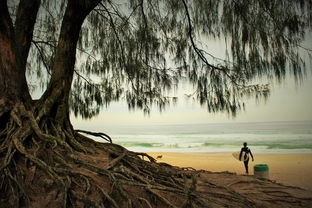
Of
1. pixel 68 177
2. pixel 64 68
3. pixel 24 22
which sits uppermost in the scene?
pixel 24 22

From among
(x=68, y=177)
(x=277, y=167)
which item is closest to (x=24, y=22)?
(x=68, y=177)

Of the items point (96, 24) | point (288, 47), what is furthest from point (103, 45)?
point (288, 47)

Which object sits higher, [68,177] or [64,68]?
[64,68]

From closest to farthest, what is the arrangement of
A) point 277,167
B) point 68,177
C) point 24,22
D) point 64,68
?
point 68,177
point 64,68
point 24,22
point 277,167

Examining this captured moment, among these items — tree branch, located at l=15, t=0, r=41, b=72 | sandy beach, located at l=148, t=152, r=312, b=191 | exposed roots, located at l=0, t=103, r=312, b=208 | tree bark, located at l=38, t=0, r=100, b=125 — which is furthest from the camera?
sandy beach, located at l=148, t=152, r=312, b=191

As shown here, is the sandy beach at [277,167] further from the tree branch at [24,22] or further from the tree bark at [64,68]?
the tree branch at [24,22]

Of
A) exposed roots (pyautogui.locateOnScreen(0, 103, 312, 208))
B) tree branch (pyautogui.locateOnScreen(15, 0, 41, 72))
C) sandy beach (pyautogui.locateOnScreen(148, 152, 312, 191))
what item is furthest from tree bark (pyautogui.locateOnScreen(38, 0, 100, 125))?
sandy beach (pyautogui.locateOnScreen(148, 152, 312, 191))

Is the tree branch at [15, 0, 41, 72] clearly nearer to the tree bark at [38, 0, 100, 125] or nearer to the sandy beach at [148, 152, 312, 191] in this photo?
the tree bark at [38, 0, 100, 125]

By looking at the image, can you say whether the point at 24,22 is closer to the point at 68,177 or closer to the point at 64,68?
the point at 64,68

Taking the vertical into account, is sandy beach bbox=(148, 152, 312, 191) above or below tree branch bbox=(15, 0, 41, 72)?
below

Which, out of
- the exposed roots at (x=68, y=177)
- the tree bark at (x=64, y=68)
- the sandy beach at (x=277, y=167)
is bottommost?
the sandy beach at (x=277, y=167)

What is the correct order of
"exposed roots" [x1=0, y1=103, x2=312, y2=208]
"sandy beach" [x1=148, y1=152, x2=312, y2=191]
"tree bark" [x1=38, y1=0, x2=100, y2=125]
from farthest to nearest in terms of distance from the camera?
"sandy beach" [x1=148, y1=152, x2=312, y2=191], "tree bark" [x1=38, y1=0, x2=100, y2=125], "exposed roots" [x1=0, y1=103, x2=312, y2=208]

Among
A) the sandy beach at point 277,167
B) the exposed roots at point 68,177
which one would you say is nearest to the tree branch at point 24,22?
the exposed roots at point 68,177

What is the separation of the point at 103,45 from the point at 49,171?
2.39 metres
